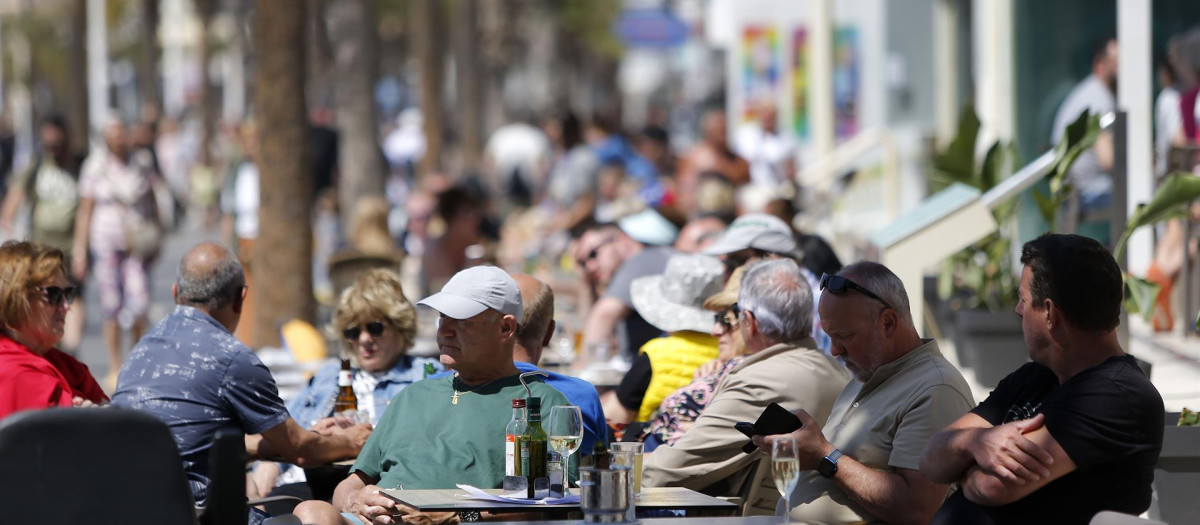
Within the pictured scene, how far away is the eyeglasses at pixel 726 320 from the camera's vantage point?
6.15 m

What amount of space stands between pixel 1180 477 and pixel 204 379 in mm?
3051

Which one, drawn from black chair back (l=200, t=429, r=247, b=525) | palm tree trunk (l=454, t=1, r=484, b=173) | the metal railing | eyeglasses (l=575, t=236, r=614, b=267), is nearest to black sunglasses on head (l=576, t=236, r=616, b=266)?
eyeglasses (l=575, t=236, r=614, b=267)

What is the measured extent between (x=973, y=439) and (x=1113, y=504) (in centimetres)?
36

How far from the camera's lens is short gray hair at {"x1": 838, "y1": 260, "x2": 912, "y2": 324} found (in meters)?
4.65

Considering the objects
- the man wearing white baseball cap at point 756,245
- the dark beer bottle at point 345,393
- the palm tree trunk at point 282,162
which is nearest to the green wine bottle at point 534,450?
the dark beer bottle at point 345,393

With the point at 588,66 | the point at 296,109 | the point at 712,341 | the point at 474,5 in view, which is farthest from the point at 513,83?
the point at 712,341

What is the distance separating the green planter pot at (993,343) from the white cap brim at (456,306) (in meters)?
4.17

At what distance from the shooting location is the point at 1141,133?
9.69 meters

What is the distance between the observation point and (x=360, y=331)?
252 inches

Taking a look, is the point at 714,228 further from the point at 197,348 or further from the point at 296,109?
the point at 197,348

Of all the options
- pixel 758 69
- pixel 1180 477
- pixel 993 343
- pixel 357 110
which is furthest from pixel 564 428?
pixel 758 69

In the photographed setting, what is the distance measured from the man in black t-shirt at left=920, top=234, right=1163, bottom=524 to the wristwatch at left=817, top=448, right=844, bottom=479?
1.44 ft

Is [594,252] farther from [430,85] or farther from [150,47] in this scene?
[150,47]

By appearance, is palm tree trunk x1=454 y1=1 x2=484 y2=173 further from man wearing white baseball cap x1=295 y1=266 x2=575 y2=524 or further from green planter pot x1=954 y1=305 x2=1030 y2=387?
man wearing white baseball cap x1=295 y1=266 x2=575 y2=524
